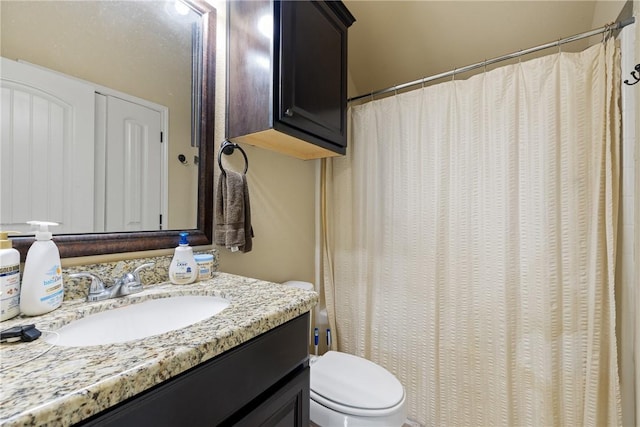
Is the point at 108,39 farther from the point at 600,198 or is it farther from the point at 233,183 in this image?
the point at 600,198

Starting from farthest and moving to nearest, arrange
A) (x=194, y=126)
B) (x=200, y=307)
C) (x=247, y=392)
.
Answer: (x=194, y=126), (x=200, y=307), (x=247, y=392)

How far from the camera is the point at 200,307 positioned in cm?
84

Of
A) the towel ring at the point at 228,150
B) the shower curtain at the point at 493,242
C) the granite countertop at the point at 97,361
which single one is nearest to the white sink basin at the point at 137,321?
the granite countertop at the point at 97,361

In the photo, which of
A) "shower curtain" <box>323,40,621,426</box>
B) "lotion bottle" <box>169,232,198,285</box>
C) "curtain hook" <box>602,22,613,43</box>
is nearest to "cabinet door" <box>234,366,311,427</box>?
"lotion bottle" <box>169,232,198,285</box>

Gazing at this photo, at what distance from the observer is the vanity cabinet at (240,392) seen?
1.39 ft

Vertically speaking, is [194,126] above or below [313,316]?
above

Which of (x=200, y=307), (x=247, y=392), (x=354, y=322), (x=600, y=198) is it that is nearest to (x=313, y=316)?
(x=354, y=322)

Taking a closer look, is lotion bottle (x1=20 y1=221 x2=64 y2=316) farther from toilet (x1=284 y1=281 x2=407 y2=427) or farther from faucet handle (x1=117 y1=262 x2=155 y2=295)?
toilet (x1=284 y1=281 x2=407 y2=427)

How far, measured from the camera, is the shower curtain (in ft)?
3.53

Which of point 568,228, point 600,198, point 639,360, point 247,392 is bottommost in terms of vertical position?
point 639,360

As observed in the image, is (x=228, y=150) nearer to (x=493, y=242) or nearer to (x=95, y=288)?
(x=95, y=288)

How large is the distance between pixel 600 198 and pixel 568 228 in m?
0.15

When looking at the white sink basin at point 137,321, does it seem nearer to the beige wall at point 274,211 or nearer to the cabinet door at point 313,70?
the beige wall at point 274,211

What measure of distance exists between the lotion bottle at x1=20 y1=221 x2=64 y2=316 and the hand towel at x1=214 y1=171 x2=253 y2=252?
0.50m
